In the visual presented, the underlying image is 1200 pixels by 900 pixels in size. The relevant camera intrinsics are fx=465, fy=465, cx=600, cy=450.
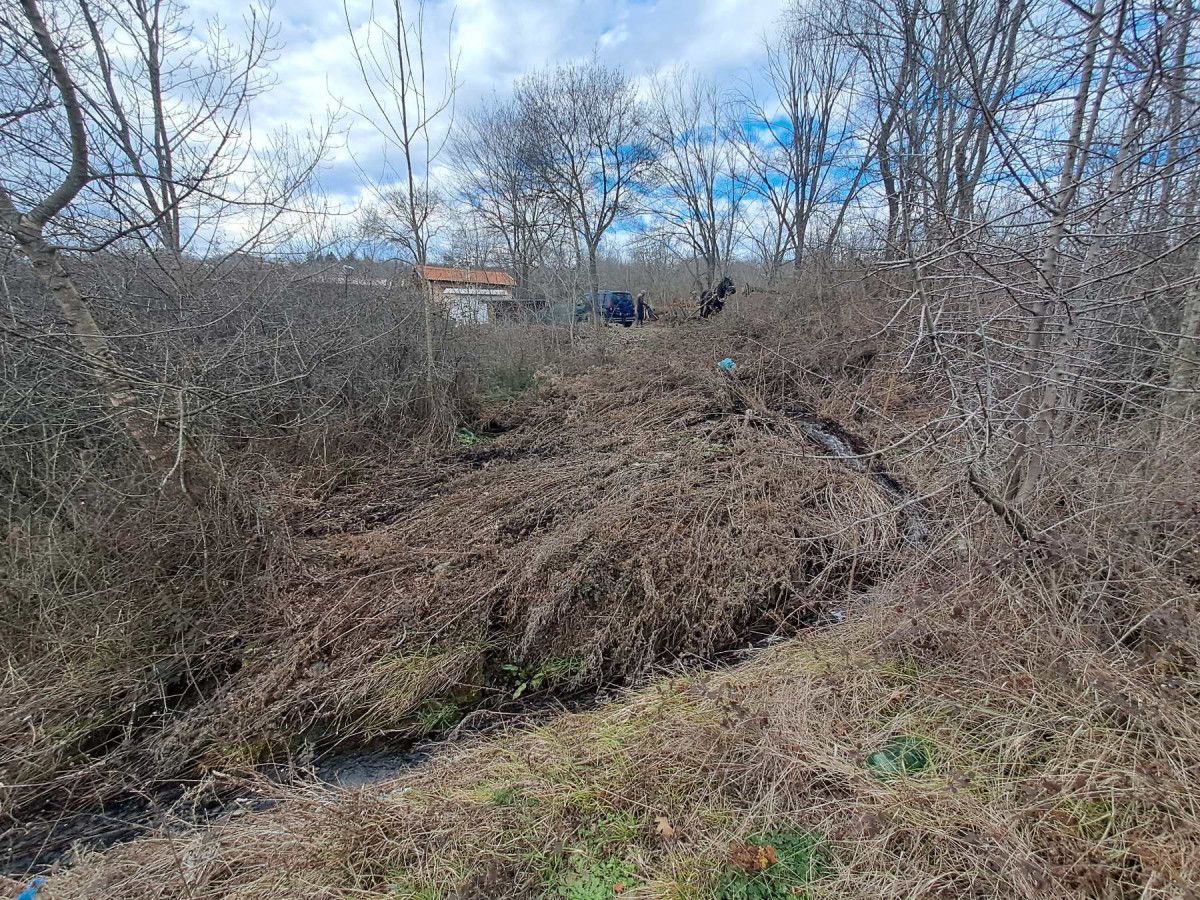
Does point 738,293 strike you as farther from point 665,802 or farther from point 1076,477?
point 665,802

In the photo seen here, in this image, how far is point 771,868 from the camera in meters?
1.61

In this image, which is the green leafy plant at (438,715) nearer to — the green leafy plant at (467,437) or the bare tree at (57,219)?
the bare tree at (57,219)

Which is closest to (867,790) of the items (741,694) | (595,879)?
(741,694)

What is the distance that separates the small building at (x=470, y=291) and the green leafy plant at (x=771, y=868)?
692 centimetres

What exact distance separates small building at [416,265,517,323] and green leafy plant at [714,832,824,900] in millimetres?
6923

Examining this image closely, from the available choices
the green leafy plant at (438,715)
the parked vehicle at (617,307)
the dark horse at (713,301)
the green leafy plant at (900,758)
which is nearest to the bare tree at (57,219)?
the green leafy plant at (438,715)

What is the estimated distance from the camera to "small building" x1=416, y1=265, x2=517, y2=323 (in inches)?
309

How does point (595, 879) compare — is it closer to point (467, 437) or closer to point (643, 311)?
point (467, 437)

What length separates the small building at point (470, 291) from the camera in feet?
25.7

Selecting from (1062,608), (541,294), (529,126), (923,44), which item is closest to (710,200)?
(529,126)

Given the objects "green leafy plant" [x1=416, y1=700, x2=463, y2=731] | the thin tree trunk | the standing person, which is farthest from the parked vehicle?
"green leafy plant" [x1=416, y1=700, x2=463, y2=731]

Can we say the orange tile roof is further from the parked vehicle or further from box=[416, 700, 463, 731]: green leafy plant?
box=[416, 700, 463, 731]: green leafy plant

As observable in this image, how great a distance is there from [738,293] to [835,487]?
8.52 metres

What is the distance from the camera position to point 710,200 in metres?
17.4
